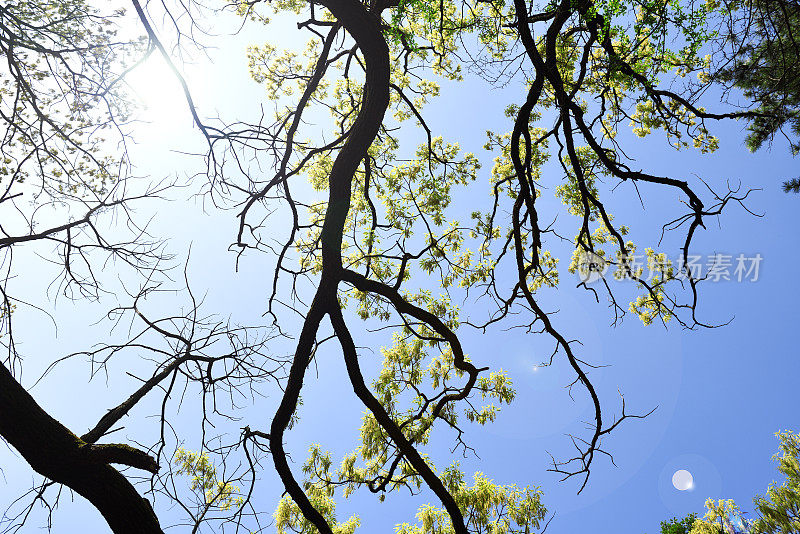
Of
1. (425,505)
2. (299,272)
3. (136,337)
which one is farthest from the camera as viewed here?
(425,505)

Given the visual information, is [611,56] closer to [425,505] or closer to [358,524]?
[425,505]

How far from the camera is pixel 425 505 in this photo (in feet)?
25.3

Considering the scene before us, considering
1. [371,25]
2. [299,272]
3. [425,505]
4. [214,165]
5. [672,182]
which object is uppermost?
[214,165]

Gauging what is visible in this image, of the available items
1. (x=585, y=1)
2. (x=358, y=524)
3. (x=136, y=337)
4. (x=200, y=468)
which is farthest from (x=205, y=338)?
(x=358, y=524)

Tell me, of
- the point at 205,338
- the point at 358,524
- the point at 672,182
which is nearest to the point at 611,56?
the point at 672,182

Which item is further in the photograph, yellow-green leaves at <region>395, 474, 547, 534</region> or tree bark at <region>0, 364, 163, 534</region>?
yellow-green leaves at <region>395, 474, 547, 534</region>

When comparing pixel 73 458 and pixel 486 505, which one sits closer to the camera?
pixel 73 458

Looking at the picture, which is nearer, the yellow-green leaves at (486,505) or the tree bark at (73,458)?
the tree bark at (73,458)

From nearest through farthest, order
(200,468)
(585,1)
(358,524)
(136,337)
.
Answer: (136,337) → (585,1) → (200,468) → (358,524)

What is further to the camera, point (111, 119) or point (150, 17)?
point (111, 119)

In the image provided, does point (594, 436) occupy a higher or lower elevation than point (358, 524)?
lower

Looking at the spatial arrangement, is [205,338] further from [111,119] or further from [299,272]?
[111,119]

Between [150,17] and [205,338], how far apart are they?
218cm

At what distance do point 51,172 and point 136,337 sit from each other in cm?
297
